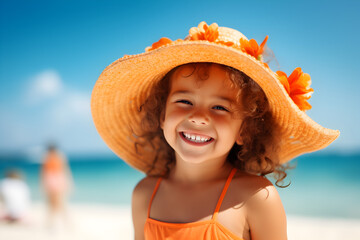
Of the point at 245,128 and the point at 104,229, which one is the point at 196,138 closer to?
the point at 245,128

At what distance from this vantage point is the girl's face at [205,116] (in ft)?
4.94

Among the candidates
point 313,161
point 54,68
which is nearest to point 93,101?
point 313,161

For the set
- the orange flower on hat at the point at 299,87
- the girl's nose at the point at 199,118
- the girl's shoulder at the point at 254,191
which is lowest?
the girl's shoulder at the point at 254,191

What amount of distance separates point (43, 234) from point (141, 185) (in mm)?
5598

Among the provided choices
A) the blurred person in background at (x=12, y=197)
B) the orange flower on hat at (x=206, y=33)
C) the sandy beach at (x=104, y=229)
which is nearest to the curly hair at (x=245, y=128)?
the orange flower on hat at (x=206, y=33)

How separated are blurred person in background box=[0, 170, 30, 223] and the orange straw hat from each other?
5814mm

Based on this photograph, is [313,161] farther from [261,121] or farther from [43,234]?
[261,121]

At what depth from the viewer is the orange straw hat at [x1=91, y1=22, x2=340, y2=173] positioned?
4.63ft

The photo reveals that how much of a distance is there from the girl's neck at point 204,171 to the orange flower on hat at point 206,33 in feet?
1.99

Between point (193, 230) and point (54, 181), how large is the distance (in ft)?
18.0

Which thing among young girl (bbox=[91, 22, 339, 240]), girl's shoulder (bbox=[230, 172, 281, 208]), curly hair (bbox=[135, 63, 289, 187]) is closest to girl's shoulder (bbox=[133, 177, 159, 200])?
young girl (bbox=[91, 22, 339, 240])

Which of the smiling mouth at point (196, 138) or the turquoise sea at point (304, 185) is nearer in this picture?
the smiling mouth at point (196, 138)

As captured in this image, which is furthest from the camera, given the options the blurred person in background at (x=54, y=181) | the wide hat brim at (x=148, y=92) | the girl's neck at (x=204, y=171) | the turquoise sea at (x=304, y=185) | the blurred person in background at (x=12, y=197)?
the turquoise sea at (x=304, y=185)

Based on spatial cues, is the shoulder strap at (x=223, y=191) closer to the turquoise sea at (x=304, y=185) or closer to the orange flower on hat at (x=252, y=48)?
the orange flower on hat at (x=252, y=48)
